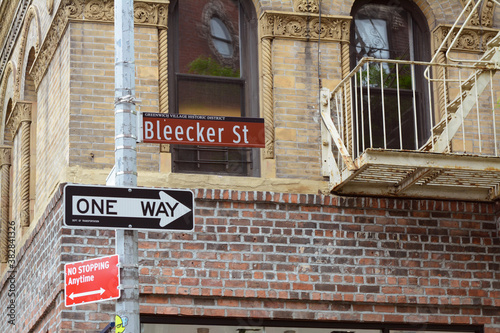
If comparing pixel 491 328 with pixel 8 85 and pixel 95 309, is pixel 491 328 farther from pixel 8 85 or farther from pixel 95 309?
pixel 8 85

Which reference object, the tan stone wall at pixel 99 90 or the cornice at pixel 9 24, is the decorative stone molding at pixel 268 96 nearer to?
the tan stone wall at pixel 99 90

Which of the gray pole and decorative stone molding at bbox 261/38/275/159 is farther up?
decorative stone molding at bbox 261/38/275/159

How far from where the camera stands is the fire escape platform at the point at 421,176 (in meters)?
11.0

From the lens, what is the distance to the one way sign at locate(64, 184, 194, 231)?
25.2ft

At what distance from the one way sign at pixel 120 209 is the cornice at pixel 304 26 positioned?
4935 mm

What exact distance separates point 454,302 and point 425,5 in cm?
375

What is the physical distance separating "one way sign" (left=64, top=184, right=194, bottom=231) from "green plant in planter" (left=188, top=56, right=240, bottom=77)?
15.5ft

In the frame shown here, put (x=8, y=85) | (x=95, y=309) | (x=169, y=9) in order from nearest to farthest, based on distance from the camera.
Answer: (x=95, y=309), (x=169, y=9), (x=8, y=85)

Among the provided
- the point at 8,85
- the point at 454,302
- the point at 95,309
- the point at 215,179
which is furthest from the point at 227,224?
the point at 8,85

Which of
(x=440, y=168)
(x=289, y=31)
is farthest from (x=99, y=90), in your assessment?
(x=440, y=168)

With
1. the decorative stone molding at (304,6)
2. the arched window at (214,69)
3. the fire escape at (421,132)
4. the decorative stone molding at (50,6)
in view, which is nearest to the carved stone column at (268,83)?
the arched window at (214,69)

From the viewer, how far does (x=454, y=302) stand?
12.0 metres

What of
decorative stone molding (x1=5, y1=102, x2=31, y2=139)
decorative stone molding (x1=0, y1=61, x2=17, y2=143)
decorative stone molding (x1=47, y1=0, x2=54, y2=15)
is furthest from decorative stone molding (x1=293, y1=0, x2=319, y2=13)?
decorative stone molding (x1=0, y1=61, x2=17, y2=143)

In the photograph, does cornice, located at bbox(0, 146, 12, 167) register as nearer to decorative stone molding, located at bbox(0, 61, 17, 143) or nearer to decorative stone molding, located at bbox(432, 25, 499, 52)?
decorative stone molding, located at bbox(0, 61, 17, 143)
